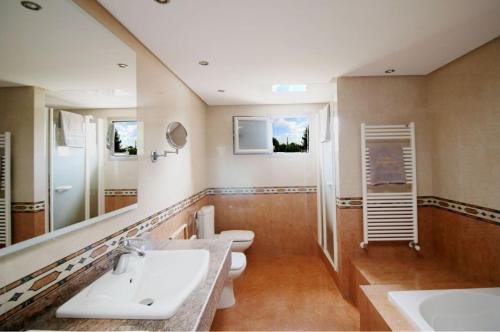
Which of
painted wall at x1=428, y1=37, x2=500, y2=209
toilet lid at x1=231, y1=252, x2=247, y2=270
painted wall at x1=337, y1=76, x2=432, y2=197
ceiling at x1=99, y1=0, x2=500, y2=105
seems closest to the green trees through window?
ceiling at x1=99, y1=0, x2=500, y2=105

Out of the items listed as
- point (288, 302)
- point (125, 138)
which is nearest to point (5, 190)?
point (125, 138)

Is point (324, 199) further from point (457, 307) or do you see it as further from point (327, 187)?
point (457, 307)

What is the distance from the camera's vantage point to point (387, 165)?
88.4 inches

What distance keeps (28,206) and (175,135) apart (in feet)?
4.05

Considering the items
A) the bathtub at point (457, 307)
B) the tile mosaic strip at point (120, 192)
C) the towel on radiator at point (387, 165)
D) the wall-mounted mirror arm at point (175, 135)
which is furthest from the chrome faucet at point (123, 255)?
the towel on radiator at point (387, 165)

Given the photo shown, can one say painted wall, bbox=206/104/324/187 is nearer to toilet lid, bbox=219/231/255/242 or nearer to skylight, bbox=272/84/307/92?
skylight, bbox=272/84/307/92

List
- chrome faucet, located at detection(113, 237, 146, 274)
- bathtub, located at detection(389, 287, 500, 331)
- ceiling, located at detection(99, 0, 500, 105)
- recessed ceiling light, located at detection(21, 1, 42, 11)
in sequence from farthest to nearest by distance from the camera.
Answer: bathtub, located at detection(389, 287, 500, 331)
ceiling, located at detection(99, 0, 500, 105)
chrome faucet, located at detection(113, 237, 146, 274)
recessed ceiling light, located at detection(21, 1, 42, 11)

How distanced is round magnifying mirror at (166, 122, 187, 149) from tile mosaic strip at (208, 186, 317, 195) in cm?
134

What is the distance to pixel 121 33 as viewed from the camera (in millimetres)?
1370

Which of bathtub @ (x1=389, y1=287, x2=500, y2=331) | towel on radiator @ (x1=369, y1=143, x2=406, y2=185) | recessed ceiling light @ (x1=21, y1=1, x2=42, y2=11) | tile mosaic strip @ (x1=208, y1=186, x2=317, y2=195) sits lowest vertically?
bathtub @ (x1=389, y1=287, x2=500, y2=331)

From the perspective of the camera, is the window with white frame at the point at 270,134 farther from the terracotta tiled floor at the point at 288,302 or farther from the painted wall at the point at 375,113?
the terracotta tiled floor at the point at 288,302

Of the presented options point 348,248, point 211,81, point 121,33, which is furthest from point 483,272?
point 121,33

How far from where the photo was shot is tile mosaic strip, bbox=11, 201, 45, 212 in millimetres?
Result: 835

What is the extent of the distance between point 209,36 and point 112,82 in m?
0.67
